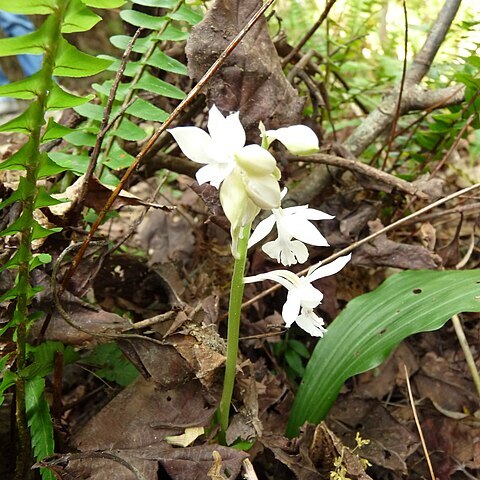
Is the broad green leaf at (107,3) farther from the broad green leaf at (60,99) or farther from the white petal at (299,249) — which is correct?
the white petal at (299,249)

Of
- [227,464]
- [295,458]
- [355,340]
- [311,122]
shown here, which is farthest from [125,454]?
[311,122]

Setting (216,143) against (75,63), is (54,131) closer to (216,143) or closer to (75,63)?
(75,63)

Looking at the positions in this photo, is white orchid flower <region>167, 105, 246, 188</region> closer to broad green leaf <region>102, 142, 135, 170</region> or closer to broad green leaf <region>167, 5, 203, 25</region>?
broad green leaf <region>102, 142, 135, 170</region>

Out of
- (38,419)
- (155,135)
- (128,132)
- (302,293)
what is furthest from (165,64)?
(38,419)

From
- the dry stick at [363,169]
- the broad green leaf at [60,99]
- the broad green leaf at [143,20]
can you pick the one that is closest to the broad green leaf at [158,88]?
the broad green leaf at [143,20]

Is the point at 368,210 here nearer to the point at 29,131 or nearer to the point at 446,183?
the point at 446,183

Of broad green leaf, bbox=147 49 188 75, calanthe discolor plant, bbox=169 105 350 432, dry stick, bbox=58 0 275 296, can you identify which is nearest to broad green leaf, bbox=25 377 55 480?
dry stick, bbox=58 0 275 296
